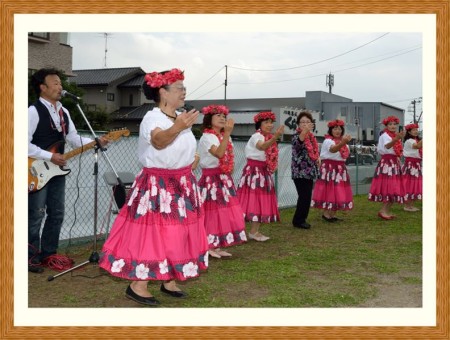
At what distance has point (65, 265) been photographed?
5.10 m

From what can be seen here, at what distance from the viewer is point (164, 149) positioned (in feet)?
11.9

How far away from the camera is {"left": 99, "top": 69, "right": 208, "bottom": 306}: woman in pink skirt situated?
363 centimetres

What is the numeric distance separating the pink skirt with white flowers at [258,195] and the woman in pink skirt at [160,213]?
2.80m

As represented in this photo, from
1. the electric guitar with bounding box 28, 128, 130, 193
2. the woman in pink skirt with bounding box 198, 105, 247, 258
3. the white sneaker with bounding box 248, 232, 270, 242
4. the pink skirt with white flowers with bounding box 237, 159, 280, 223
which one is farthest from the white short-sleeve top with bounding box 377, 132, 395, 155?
the electric guitar with bounding box 28, 128, 130, 193

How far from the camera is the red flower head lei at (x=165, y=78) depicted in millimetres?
3775

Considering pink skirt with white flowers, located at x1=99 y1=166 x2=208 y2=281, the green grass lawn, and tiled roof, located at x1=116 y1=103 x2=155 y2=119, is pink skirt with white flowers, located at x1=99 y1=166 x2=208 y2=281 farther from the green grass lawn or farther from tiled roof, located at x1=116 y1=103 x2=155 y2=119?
tiled roof, located at x1=116 y1=103 x2=155 y2=119

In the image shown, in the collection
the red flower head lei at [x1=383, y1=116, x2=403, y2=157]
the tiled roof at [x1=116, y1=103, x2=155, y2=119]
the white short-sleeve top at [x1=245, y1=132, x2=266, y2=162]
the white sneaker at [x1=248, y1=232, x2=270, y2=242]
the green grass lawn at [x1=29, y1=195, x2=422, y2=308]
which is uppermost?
the tiled roof at [x1=116, y1=103, x2=155, y2=119]

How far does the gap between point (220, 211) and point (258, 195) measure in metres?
1.27

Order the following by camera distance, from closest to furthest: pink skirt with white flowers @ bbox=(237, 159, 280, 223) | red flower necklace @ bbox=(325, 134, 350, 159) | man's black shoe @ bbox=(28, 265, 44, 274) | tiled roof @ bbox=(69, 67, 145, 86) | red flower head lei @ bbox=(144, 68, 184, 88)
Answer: red flower head lei @ bbox=(144, 68, 184, 88), man's black shoe @ bbox=(28, 265, 44, 274), pink skirt with white flowers @ bbox=(237, 159, 280, 223), red flower necklace @ bbox=(325, 134, 350, 159), tiled roof @ bbox=(69, 67, 145, 86)

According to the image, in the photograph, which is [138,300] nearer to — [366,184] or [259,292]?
[259,292]

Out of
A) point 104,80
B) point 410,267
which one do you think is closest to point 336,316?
point 410,267

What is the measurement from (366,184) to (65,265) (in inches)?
437

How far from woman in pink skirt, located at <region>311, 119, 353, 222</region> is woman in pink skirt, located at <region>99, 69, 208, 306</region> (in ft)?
15.3

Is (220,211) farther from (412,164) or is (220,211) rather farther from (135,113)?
(135,113)
